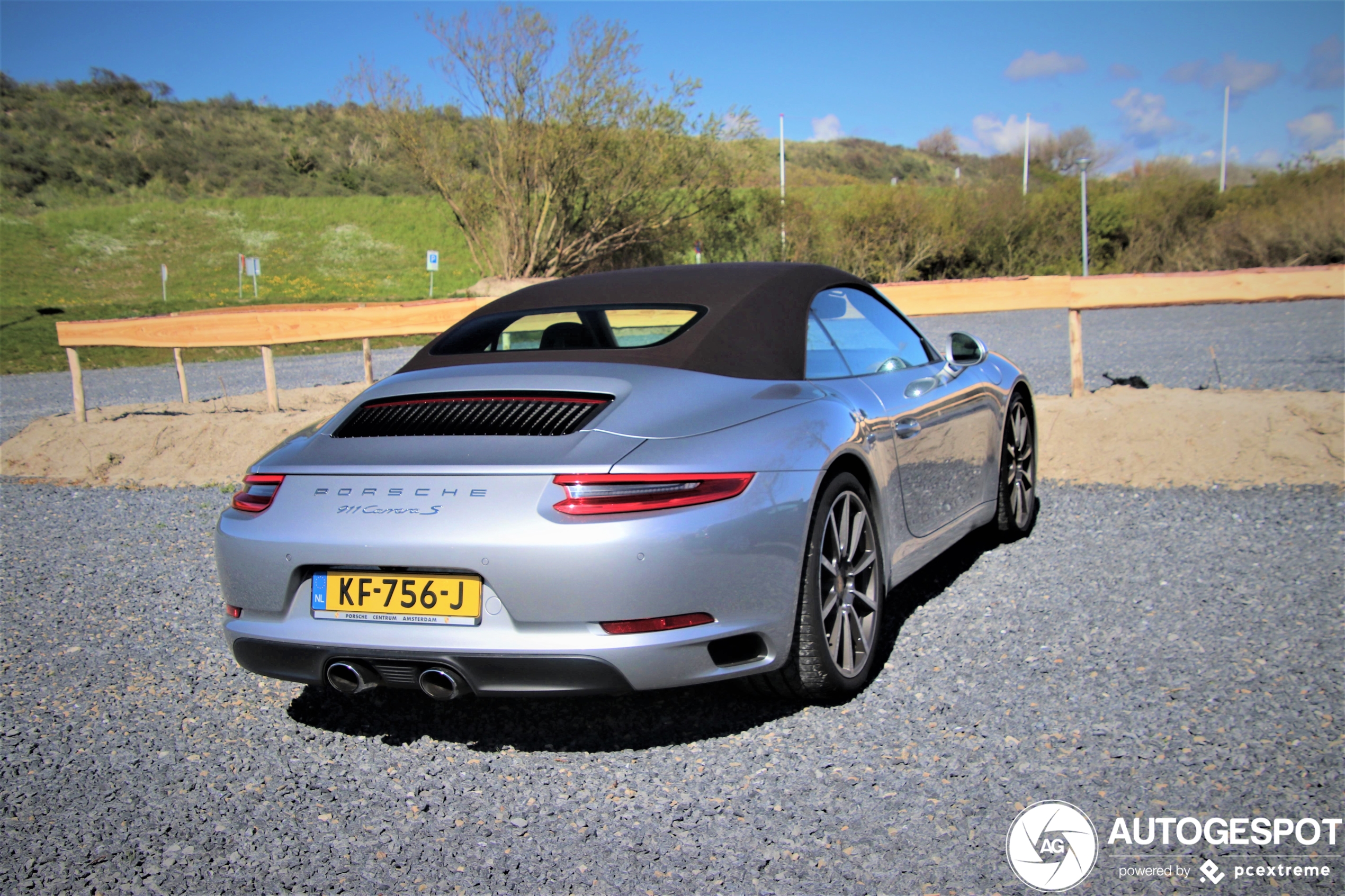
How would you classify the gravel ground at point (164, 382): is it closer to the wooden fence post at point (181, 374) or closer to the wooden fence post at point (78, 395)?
the wooden fence post at point (181, 374)

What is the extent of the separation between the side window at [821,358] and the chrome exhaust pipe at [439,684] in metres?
1.57

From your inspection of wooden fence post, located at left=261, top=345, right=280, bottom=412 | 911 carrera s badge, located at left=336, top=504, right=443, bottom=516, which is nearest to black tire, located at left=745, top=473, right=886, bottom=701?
911 carrera s badge, located at left=336, top=504, right=443, bottom=516

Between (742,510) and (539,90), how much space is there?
31.2 m

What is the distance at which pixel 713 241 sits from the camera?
1518 inches

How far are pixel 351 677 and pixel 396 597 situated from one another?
0.29m

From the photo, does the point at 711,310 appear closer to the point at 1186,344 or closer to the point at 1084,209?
the point at 1186,344

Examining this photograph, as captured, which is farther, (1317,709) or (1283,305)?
(1283,305)

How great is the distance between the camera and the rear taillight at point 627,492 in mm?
2479

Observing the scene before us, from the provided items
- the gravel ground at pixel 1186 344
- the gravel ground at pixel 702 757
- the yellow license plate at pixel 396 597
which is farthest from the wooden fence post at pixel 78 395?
the yellow license plate at pixel 396 597

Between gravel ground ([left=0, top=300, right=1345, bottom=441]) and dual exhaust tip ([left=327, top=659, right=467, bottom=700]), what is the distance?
6.44 m

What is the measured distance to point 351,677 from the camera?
268cm

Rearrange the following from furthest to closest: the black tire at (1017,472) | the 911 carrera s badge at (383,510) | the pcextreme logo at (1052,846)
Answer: the black tire at (1017,472) → the 911 carrera s badge at (383,510) → the pcextreme logo at (1052,846)

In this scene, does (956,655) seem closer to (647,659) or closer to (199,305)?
(647,659)

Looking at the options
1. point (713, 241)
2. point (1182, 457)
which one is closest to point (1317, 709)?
point (1182, 457)
